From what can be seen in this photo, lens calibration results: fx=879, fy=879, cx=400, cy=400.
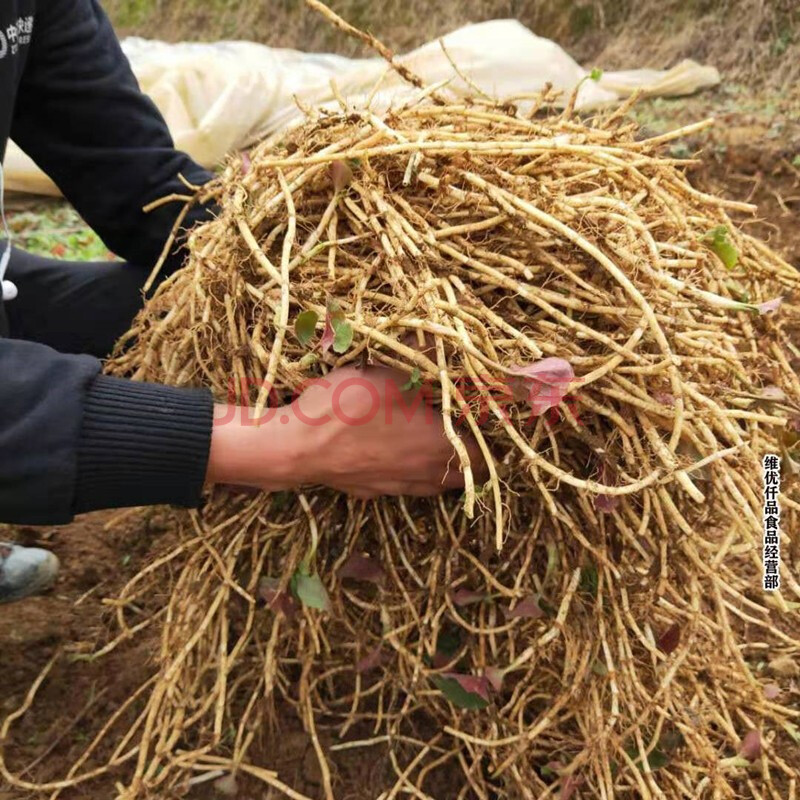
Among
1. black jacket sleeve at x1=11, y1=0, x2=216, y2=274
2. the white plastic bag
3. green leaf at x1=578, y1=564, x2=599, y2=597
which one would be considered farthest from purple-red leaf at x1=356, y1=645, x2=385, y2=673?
the white plastic bag

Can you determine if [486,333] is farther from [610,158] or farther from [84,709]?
[84,709]

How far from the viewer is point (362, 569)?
2.97 feet

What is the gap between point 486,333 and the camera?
75 centimetres

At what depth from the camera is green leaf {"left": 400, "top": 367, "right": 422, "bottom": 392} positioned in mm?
759

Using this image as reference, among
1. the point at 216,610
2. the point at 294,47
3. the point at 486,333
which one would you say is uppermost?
the point at 486,333

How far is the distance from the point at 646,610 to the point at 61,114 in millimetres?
1112

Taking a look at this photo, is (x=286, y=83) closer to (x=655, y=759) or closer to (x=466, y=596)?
(x=466, y=596)

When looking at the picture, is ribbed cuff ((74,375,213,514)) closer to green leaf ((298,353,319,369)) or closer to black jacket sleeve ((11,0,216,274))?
green leaf ((298,353,319,369))

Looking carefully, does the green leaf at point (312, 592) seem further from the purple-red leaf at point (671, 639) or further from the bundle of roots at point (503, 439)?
the purple-red leaf at point (671, 639)

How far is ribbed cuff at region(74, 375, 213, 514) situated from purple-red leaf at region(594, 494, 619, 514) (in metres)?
0.38

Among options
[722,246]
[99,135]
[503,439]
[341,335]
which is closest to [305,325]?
[341,335]

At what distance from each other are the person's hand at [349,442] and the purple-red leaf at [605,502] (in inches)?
4.3

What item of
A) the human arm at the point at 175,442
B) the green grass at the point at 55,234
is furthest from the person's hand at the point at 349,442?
the green grass at the point at 55,234

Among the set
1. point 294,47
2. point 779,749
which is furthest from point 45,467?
point 294,47
